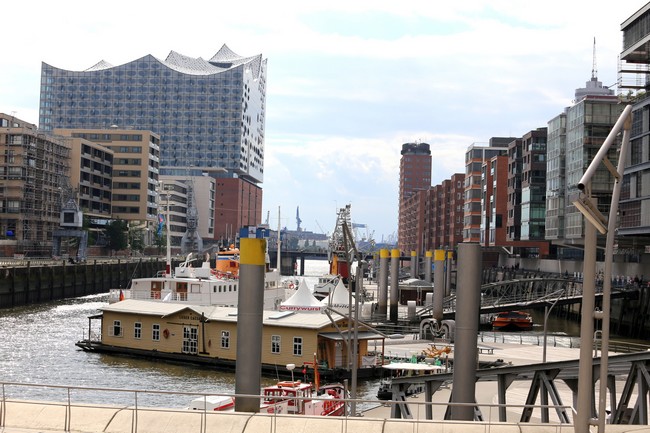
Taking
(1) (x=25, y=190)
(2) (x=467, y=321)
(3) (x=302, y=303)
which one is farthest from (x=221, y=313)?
(1) (x=25, y=190)

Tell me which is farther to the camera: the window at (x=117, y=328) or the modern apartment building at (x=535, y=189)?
the modern apartment building at (x=535, y=189)

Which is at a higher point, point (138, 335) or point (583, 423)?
point (583, 423)

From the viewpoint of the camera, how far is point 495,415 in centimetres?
3350

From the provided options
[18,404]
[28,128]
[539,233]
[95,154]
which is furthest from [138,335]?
[95,154]

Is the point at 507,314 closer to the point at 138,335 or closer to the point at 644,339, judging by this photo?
the point at 644,339

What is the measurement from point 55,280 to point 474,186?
93584mm

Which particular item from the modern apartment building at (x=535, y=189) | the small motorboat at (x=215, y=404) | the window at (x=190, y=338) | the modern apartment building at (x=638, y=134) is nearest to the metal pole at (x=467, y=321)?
the small motorboat at (x=215, y=404)

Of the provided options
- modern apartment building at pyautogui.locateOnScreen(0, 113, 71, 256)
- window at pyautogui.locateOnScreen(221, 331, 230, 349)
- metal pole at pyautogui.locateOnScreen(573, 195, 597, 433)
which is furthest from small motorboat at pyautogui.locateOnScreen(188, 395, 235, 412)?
modern apartment building at pyautogui.locateOnScreen(0, 113, 71, 256)

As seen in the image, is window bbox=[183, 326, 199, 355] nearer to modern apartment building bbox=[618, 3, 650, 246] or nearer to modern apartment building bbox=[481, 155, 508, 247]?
modern apartment building bbox=[618, 3, 650, 246]

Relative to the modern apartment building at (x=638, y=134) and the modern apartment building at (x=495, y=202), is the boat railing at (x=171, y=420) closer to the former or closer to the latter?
the modern apartment building at (x=638, y=134)

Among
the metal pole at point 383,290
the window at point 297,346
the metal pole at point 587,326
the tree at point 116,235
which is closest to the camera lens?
the metal pole at point 587,326

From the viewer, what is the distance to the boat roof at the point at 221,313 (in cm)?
5044

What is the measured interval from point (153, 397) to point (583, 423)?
3419 cm

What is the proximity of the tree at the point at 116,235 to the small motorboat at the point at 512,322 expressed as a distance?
112173 millimetres
